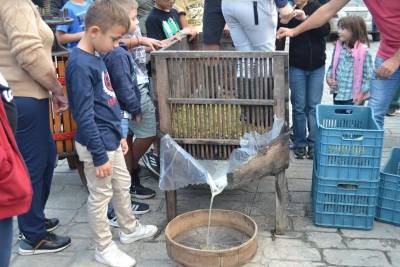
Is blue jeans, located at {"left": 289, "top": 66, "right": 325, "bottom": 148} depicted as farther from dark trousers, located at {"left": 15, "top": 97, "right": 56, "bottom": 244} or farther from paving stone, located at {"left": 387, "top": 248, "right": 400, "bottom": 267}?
dark trousers, located at {"left": 15, "top": 97, "right": 56, "bottom": 244}

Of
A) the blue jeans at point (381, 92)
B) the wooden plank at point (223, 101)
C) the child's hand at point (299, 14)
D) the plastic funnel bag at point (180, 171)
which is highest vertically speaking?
the child's hand at point (299, 14)

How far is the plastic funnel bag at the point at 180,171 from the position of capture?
3.31 meters

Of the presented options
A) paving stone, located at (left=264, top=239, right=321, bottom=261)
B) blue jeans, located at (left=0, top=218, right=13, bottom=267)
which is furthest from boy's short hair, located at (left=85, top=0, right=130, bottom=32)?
paving stone, located at (left=264, top=239, right=321, bottom=261)

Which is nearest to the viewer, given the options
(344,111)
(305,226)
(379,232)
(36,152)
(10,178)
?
(10,178)

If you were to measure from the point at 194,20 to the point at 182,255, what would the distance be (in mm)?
3036

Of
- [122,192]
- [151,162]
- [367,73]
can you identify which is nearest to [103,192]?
[122,192]

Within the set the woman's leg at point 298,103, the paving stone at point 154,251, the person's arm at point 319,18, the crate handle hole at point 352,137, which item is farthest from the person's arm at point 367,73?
the paving stone at point 154,251

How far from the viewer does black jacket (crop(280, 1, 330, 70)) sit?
4.86 meters

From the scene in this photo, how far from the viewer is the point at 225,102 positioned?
11.2 feet

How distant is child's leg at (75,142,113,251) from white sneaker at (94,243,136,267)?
0.11 ft

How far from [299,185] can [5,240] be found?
9.36 feet

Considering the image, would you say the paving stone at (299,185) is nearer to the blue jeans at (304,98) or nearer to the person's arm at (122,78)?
the blue jeans at (304,98)

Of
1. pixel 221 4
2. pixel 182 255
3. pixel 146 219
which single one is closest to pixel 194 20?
pixel 221 4

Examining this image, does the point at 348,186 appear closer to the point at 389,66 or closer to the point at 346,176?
the point at 346,176
